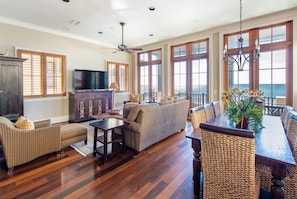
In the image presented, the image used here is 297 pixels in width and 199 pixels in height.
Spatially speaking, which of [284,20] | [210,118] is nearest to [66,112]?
[210,118]

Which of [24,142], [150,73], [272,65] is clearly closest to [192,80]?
[150,73]

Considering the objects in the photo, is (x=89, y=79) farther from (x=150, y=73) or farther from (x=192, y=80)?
(x=192, y=80)

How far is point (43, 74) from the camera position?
5352mm

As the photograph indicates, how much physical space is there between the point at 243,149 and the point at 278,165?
424 mm

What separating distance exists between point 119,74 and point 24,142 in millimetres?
5507

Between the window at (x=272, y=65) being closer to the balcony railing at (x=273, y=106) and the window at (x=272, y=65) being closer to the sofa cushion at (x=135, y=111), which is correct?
the balcony railing at (x=273, y=106)

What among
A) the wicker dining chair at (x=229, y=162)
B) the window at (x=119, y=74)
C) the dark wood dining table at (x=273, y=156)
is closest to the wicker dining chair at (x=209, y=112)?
the dark wood dining table at (x=273, y=156)

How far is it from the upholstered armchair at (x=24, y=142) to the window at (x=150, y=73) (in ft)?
14.6

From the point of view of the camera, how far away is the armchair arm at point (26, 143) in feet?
7.97

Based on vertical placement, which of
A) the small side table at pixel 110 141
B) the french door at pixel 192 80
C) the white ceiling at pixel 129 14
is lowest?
the small side table at pixel 110 141

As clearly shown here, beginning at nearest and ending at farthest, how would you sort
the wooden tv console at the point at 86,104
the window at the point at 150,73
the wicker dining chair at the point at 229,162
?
the wicker dining chair at the point at 229,162
the wooden tv console at the point at 86,104
the window at the point at 150,73

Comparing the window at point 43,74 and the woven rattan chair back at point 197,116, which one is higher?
the window at point 43,74

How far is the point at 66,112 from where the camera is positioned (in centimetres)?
594

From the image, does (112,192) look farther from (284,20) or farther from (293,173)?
(284,20)
